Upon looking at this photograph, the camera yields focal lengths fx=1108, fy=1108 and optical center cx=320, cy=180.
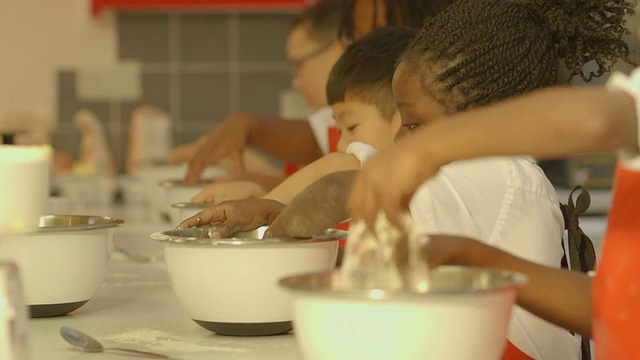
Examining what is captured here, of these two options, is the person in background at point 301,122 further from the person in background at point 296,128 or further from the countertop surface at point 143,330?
the countertop surface at point 143,330

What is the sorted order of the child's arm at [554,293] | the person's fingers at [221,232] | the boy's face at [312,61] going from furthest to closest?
1. the boy's face at [312,61]
2. the person's fingers at [221,232]
3. the child's arm at [554,293]

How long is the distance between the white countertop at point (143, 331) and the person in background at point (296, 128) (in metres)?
0.82

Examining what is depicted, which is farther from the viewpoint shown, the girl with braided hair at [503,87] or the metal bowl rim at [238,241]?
the girl with braided hair at [503,87]

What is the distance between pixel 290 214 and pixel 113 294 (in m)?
0.41

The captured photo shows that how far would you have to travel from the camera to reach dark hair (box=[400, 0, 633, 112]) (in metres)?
1.30

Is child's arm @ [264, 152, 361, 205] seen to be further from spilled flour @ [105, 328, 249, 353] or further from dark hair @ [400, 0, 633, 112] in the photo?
spilled flour @ [105, 328, 249, 353]

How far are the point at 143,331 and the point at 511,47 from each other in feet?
1.78

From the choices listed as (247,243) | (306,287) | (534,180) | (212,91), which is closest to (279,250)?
(247,243)

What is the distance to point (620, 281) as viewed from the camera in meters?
0.85

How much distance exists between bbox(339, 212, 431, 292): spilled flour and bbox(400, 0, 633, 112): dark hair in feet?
1.84

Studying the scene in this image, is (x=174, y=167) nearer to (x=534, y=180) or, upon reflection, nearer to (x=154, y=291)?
(x=154, y=291)

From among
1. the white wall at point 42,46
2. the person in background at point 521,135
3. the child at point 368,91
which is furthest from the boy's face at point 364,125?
the white wall at point 42,46

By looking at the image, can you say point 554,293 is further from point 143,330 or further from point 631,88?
point 143,330

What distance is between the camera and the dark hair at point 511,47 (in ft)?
4.26
